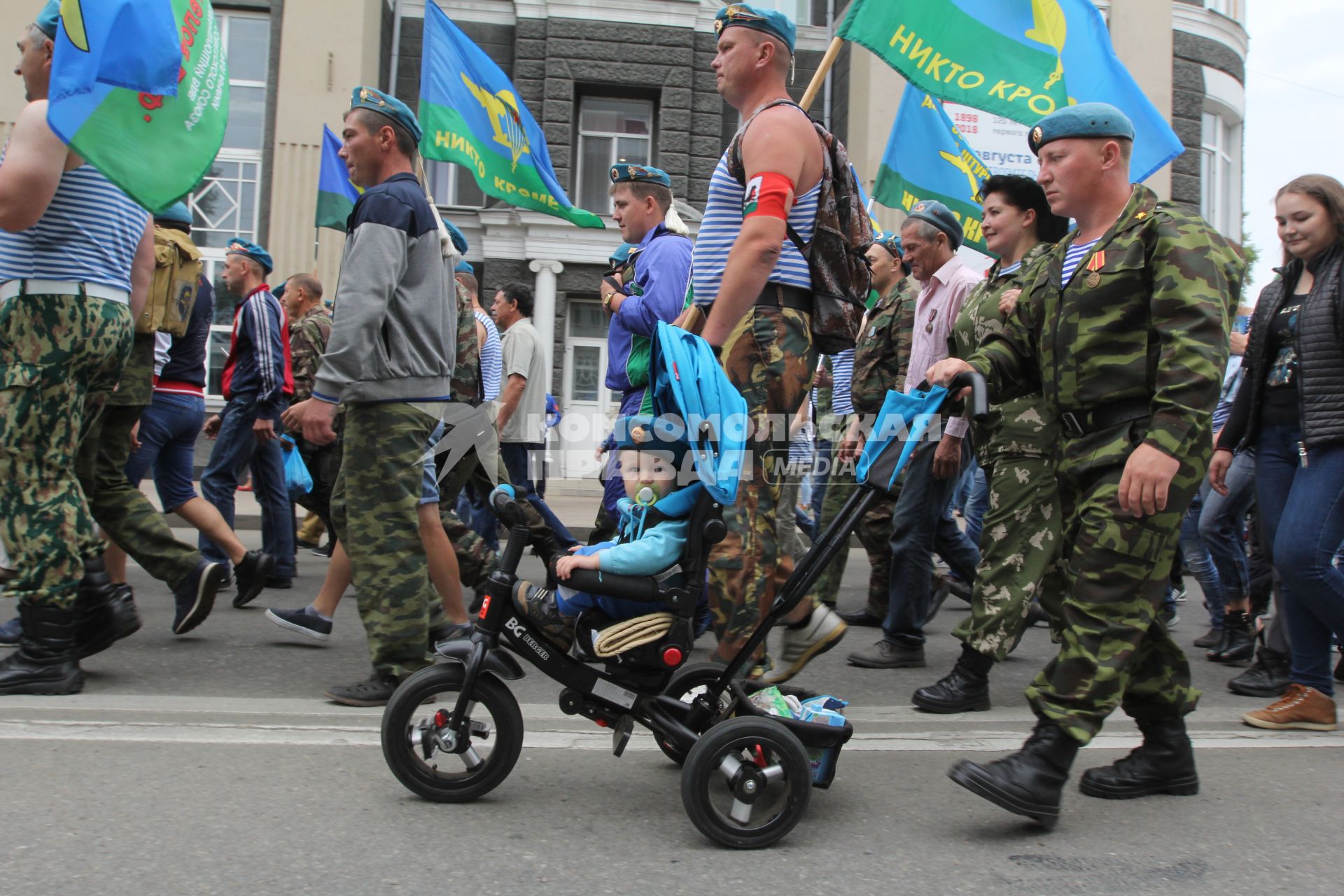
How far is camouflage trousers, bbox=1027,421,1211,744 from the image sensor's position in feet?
9.30

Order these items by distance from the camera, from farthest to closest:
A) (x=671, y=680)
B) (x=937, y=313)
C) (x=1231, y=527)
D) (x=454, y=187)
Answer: (x=454, y=187) < (x=1231, y=527) < (x=937, y=313) < (x=671, y=680)

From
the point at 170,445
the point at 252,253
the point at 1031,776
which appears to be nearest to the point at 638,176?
the point at 170,445

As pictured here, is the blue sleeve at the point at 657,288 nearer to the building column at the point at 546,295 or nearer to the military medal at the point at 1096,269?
the military medal at the point at 1096,269

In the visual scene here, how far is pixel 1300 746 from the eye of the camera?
12.5ft

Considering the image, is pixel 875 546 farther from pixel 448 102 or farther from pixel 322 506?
pixel 448 102

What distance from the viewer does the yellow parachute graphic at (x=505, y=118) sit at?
854cm

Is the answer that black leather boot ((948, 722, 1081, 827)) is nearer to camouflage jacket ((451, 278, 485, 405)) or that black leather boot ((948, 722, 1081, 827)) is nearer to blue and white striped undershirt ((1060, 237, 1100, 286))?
blue and white striped undershirt ((1060, 237, 1100, 286))

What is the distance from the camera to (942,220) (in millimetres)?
5402

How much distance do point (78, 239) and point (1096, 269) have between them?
3338 mm

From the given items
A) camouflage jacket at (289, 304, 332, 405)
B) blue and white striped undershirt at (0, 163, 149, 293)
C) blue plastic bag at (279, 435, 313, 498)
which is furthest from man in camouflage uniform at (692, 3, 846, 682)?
blue plastic bag at (279, 435, 313, 498)

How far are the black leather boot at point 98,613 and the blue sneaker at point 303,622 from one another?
0.61m

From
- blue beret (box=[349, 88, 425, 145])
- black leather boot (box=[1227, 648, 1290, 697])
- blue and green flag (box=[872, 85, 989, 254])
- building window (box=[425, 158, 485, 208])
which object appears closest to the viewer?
blue beret (box=[349, 88, 425, 145])

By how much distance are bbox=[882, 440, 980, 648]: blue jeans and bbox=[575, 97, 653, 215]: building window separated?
13.7m

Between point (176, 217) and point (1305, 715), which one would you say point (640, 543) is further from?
point (176, 217)
